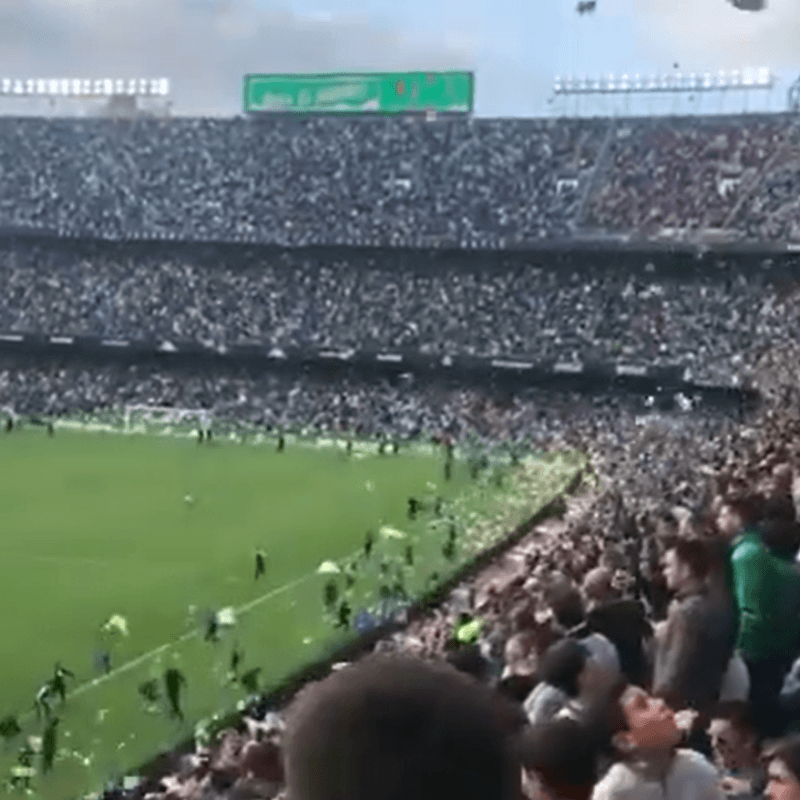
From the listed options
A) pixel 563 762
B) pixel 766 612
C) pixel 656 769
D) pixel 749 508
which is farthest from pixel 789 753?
pixel 749 508

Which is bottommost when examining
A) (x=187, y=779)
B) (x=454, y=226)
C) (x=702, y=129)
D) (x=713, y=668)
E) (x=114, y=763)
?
(x=114, y=763)

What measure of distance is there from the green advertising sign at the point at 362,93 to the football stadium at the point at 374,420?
18 cm

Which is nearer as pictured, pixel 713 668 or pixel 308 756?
pixel 308 756

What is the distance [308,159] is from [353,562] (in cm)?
4273

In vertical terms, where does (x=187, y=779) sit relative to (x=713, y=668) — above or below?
below

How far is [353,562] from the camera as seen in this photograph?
28.2m

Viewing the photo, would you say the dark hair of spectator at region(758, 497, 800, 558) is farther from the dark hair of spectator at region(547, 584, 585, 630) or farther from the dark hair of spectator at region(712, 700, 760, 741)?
the dark hair of spectator at region(712, 700, 760, 741)

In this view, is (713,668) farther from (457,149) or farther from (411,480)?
(457,149)

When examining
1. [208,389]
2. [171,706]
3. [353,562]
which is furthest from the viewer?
[208,389]

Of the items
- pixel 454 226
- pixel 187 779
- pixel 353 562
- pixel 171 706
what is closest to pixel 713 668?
pixel 187 779

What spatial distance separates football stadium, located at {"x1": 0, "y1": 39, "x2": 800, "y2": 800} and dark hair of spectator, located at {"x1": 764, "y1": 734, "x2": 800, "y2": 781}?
35 millimetres

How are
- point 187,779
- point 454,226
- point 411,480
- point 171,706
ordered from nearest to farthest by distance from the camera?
point 187,779, point 171,706, point 411,480, point 454,226

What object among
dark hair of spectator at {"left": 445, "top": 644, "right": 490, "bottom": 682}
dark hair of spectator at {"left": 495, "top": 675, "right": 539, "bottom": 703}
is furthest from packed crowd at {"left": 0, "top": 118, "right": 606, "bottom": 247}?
dark hair of spectator at {"left": 495, "top": 675, "right": 539, "bottom": 703}

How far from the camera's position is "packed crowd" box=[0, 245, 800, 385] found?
185ft
